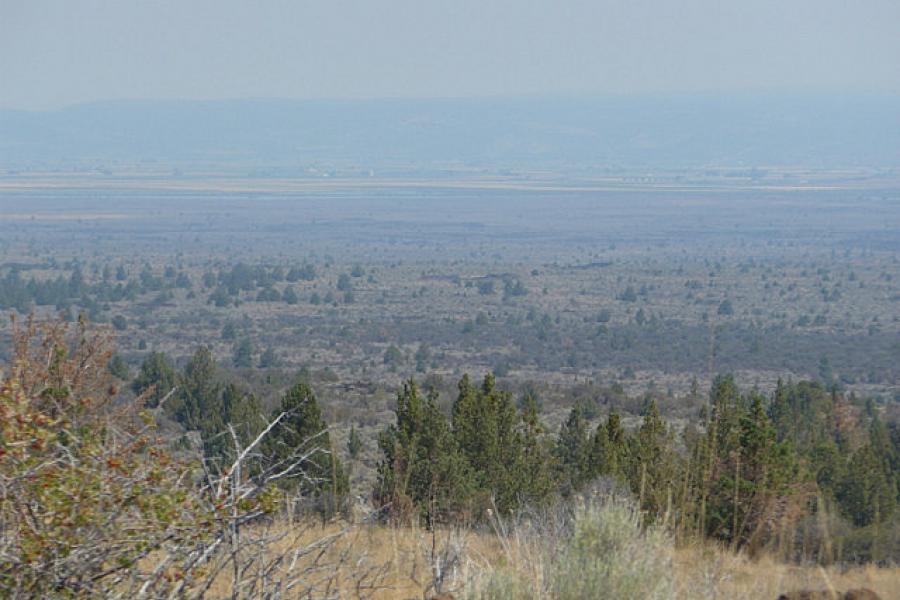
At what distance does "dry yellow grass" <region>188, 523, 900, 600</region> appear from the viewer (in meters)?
4.94

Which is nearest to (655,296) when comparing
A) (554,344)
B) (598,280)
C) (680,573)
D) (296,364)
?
(598,280)

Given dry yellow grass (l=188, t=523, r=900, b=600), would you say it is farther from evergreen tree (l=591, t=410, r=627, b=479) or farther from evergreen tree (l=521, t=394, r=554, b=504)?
evergreen tree (l=521, t=394, r=554, b=504)

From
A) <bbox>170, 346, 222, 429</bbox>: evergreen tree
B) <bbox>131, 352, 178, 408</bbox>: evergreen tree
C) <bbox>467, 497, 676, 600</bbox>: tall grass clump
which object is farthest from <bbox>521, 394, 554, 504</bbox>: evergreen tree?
<bbox>131, 352, 178, 408</bbox>: evergreen tree

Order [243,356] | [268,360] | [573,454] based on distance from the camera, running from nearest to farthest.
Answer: [573,454] < [243,356] < [268,360]

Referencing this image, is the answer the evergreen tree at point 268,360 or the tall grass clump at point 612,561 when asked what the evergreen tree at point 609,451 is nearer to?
the tall grass clump at point 612,561

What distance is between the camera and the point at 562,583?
4.64 meters

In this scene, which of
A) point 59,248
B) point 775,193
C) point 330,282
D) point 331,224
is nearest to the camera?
point 330,282

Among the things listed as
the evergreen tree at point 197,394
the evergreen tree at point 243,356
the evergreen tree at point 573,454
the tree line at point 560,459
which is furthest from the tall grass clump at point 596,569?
the evergreen tree at point 243,356

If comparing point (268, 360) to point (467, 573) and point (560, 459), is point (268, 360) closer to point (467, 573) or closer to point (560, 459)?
point (560, 459)

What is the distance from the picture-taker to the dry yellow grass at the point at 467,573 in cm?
494

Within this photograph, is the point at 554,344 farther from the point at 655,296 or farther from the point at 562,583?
the point at 562,583

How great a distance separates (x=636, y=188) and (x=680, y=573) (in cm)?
19638

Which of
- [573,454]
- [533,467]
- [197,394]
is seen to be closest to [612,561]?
[533,467]

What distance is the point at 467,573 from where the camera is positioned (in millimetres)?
4801
